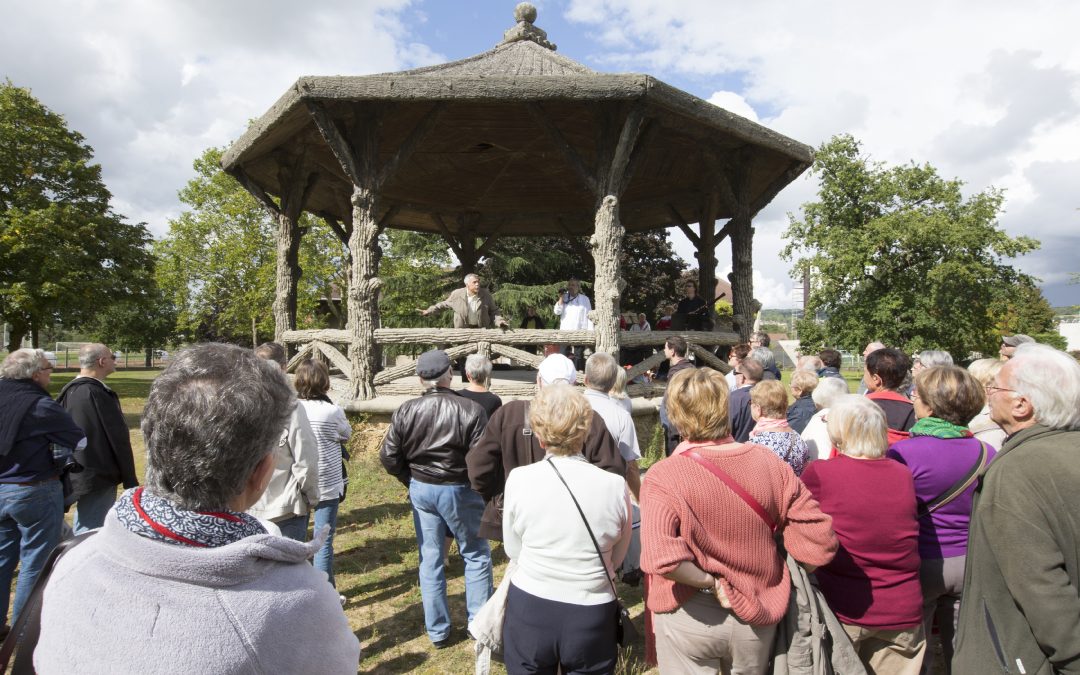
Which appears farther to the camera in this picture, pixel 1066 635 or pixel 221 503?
pixel 1066 635

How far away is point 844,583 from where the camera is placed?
259 cm

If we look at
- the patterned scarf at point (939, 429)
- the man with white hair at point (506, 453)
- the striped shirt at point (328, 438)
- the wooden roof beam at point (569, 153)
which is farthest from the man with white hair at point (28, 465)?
the wooden roof beam at point (569, 153)

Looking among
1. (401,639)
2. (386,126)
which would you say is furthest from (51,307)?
(401,639)

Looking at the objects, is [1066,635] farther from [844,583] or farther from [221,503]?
[221,503]

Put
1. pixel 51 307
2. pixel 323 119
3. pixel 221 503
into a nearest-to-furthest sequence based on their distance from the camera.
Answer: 1. pixel 221 503
2. pixel 323 119
3. pixel 51 307

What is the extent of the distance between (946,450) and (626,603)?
8.07 ft

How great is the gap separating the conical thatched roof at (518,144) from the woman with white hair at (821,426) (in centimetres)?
428

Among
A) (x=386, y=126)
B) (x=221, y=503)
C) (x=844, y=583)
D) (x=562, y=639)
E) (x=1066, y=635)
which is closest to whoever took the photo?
(x=221, y=503)

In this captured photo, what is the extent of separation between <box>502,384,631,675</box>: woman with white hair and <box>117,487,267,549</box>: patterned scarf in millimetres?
1454

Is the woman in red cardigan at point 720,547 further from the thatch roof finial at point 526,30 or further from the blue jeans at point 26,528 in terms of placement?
the thatch roof finial at point 526,30

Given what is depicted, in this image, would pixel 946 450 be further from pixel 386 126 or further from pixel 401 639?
pixel 386 126

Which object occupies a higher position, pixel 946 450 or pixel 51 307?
pixel 51 307

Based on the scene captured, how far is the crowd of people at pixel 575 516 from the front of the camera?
1.06 metres

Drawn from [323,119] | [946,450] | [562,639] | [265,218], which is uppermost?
[265,218]
